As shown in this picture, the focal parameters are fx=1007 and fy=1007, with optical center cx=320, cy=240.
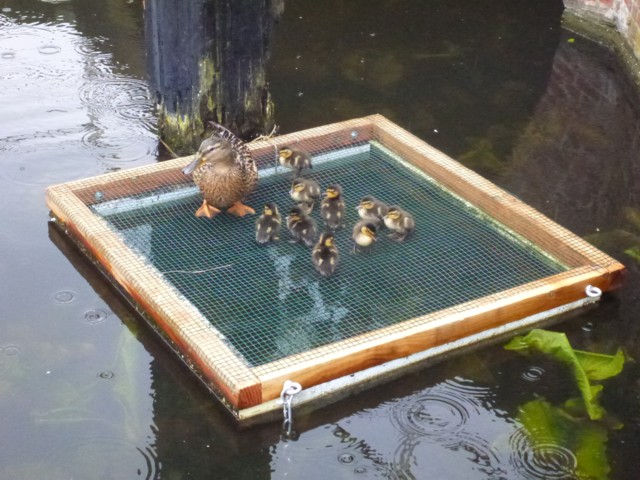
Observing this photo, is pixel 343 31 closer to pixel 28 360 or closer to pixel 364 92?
pixel 364 92

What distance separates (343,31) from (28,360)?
5.04 meters

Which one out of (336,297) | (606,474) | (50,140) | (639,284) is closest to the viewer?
(606,474)

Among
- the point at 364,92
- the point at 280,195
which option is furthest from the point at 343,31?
the point at 280,195

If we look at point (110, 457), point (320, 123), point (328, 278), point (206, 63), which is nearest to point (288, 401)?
point (110, 457)

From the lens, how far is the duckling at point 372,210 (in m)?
5.47

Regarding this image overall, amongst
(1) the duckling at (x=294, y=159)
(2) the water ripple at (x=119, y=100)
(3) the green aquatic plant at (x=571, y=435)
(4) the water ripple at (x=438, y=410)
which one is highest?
(1) the duckling at (x=294, y=159)

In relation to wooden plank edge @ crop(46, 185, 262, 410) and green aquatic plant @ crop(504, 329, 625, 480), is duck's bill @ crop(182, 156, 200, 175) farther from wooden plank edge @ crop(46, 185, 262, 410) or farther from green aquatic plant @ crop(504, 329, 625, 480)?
green aquatic plant @ crop(504, 329, 625, 480)

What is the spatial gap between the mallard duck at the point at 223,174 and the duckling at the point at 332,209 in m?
0.48

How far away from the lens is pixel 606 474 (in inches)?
163

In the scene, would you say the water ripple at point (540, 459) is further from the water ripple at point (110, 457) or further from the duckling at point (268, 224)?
the duckling at point (268, 224)

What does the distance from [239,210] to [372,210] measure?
0.78m

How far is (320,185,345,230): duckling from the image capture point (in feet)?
17.9

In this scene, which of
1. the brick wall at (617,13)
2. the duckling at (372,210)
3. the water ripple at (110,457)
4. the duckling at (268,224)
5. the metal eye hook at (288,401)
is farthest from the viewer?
the brick wall at (617,13)

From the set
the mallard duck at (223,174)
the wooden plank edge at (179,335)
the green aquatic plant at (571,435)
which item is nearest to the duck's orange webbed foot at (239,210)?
the mallard duck at (223,174)
